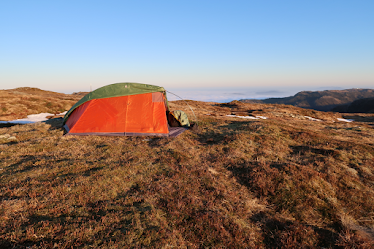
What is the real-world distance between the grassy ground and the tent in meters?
1.77

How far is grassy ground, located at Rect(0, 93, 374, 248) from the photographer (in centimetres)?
460

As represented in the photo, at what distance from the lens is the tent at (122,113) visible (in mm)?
13766

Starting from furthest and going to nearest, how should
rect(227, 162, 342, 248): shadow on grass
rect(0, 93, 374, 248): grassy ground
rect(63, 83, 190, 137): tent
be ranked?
1. rect(63, 83, 190, 137): tent
2. rect(227, 162, 342, 248): shadow on grass
3. rect(0, 93, 374, 248): grassy ground

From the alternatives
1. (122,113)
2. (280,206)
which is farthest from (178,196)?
(122,113)

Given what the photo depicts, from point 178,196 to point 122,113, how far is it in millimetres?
9509

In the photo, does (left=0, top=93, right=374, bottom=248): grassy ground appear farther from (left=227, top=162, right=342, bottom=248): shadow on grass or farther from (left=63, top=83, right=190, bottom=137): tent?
(left=63, top=83, right=190, bottom=137): tent

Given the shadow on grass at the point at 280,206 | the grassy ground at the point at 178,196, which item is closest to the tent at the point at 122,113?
the grassy ground at the point at 178,196

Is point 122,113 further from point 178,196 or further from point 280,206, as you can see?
point 280,206

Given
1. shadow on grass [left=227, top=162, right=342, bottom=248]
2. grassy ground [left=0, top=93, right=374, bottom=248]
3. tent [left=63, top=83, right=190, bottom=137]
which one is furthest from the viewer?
tent [left=63, top=83, right=190, bottom=137]

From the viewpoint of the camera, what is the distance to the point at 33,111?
35.0 m

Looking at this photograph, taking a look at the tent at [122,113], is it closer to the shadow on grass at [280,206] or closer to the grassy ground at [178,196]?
the grassy ground at [178,196]

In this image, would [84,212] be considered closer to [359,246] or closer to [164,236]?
[164,236]

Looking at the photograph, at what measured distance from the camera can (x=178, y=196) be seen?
21.5 feet

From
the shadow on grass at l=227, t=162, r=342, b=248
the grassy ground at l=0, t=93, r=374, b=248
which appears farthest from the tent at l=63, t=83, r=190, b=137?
the shadow on grass at l=227, t=162, r=342, b=248
